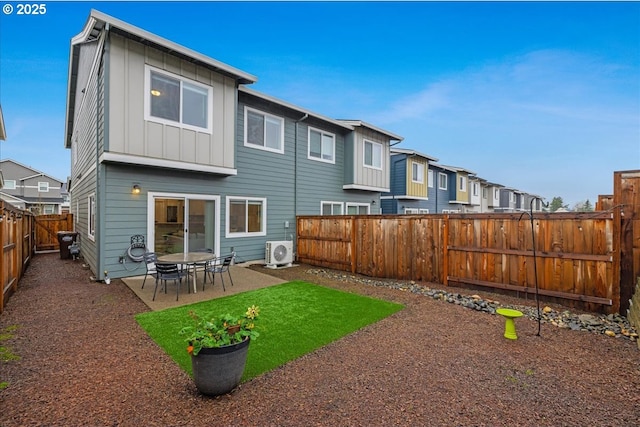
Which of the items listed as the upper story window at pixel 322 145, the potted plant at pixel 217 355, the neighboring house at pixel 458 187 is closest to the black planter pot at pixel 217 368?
the potted plant at pixel 217 355

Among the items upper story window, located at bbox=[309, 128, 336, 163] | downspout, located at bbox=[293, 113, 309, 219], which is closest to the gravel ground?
downspout, located at bbox=[293, 113, 309, 219]

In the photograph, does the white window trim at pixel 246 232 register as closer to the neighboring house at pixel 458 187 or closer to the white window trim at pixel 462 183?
the neighboring house at pixel 458 187

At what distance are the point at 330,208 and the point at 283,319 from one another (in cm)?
816

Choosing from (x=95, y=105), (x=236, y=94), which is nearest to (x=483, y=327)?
(x=236, y=94)

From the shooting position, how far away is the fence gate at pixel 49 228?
12.7 metres

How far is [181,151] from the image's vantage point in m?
7.28

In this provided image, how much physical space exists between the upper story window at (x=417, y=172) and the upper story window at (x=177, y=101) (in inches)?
512

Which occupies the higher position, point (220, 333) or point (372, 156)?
point (372, 156)

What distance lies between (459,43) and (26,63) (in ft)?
66.9

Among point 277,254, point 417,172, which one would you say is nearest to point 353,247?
point 277,254

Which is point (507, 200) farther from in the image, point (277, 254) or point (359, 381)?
point (359, 381)

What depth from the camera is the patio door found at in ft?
24.3

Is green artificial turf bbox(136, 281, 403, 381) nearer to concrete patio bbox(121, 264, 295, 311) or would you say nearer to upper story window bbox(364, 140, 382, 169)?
concrete patio bbox(121, 264, 295, 311)

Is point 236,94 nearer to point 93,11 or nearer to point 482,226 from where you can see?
point 93,11
